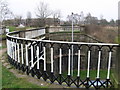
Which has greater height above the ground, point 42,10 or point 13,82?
point 42,10

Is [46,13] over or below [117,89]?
over

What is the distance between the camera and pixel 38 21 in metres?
25.9

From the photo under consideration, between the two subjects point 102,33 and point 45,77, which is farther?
point 102,33

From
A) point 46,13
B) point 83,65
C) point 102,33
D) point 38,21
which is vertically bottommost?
point 83,65

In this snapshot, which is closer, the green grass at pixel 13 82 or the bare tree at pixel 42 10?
the green grass at pixel 13 82

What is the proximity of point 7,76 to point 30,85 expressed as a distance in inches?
33.6

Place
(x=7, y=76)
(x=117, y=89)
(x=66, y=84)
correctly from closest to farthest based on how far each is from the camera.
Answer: (x=117, y=89)
(x=66, y=84)
(x=7, y=76)

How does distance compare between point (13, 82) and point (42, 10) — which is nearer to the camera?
point (13, 82)

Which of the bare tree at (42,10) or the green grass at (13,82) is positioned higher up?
the bare tree at (42,10)

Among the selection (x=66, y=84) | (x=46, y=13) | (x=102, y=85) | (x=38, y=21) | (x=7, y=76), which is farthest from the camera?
(x=46, y=13)

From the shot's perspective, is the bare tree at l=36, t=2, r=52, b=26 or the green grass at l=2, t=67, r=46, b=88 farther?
the bare tree at l=36, t=2, r=52, b=26

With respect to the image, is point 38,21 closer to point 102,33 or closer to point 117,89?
point 102,33

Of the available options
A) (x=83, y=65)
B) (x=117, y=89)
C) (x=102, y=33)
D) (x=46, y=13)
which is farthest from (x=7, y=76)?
(x=46, y=13)

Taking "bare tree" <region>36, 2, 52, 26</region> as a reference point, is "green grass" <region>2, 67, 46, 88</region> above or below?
below
